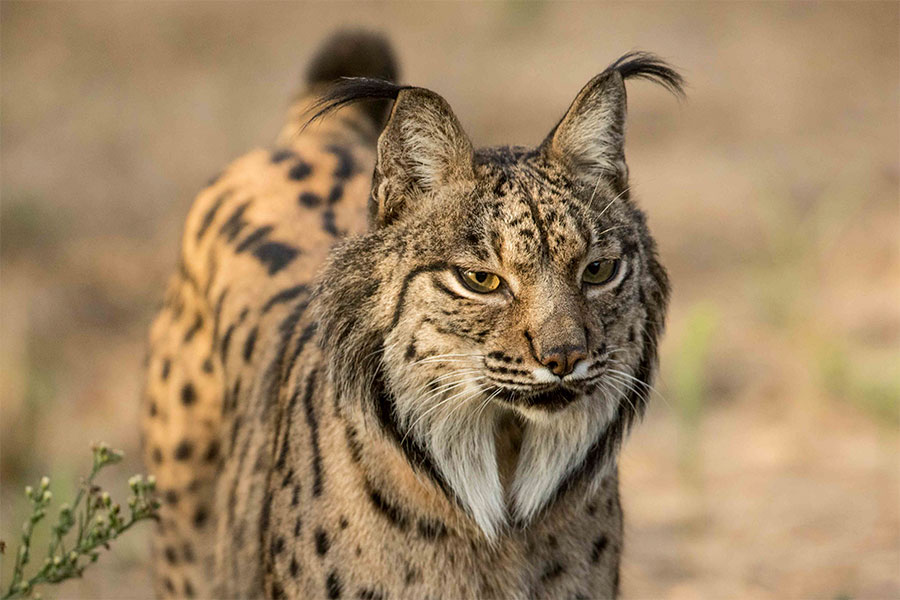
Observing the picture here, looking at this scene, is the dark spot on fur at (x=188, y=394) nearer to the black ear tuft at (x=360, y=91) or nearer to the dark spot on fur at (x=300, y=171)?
the dark spot on fur at (x=300, y=171)

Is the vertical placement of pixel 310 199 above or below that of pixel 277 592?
above

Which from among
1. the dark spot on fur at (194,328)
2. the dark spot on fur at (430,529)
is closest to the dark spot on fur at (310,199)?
the dark spot on fur at (194,328)

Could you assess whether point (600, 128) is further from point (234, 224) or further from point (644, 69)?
point (234, 224)

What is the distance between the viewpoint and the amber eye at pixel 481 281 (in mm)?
3898

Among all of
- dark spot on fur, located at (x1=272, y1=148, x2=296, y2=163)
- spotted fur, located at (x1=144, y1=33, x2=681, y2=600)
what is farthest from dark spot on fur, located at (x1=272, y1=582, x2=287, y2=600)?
dark spot on fur, located at (x1=272, y1=148, x2=296, y2=163)

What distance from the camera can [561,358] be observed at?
3.69 metres

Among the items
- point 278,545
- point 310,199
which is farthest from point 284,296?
point 278,545

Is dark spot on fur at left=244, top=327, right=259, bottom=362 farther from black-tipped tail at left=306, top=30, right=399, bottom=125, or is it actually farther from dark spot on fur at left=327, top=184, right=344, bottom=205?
black-tipped tail at left=306, top=30, right=399, bottom=125

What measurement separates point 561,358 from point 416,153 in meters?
0.86

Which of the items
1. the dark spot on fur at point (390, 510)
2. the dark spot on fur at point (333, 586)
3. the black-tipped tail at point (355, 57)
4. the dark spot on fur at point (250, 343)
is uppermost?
the black-tipped tail at point (355, 57)

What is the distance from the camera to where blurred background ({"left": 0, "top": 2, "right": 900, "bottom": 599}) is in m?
7.57

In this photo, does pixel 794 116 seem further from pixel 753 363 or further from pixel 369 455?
pixel 369 455

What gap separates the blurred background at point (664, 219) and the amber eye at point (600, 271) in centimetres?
249

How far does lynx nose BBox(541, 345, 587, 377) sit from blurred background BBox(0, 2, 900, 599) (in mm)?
2810
